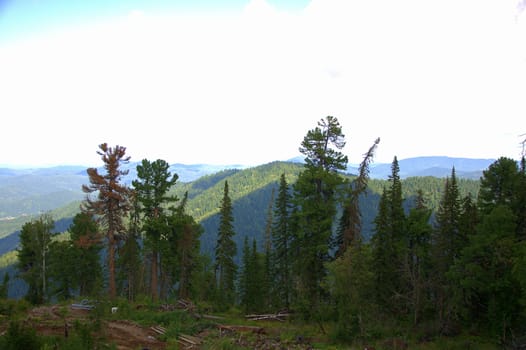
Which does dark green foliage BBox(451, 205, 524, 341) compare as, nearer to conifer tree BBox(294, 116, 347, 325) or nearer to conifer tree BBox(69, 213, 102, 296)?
conifer tree BBox(294, 116, 347, 325)

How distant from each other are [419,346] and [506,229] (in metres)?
8.75

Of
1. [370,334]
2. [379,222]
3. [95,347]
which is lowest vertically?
[370,334]

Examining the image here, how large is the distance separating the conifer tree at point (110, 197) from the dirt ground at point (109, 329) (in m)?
5.41

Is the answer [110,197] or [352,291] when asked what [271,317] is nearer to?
[352,291]

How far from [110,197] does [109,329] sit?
425 inches

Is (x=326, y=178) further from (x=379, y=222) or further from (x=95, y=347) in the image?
(x=95, y=347)

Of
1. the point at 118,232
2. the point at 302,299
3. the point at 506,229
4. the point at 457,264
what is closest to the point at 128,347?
the point at 302,299

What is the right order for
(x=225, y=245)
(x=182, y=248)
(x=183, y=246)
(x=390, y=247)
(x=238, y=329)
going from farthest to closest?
(x=225, y=245)
(x=182, y=248)
(x=183, y=246)
(x=390, y=247)
(x=238, y=329)

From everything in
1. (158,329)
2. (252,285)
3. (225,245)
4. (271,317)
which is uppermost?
(225,245)

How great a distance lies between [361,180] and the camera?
21859 mm

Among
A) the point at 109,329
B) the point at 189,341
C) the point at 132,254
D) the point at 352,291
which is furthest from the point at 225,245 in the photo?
the point at 352,291

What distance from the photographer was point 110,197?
1051 inches

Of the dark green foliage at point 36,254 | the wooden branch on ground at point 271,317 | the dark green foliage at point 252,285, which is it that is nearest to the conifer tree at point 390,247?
the wooden branch on ground at point 271,317

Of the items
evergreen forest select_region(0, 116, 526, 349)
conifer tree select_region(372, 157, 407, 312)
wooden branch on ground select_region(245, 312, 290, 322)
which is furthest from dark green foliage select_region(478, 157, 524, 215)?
wooden branch on ground select_region(245, 312, 290, 322)
